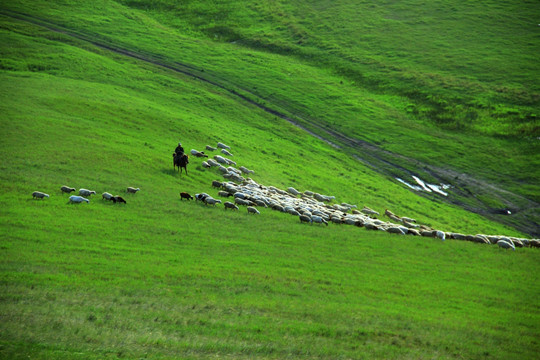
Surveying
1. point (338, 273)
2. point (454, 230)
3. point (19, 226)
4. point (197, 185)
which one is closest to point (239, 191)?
point (197, 185)

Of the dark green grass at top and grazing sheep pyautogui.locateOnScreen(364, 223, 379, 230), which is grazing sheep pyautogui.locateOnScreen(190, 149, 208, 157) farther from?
the dark green grass at top

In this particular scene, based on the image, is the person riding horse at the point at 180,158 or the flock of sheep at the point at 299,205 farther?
the person riding horse at the point at 180,158

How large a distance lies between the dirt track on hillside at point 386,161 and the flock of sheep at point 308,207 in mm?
17885

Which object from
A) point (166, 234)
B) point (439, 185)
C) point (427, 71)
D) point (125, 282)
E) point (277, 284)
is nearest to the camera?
point (125, 282)

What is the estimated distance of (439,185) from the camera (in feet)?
198

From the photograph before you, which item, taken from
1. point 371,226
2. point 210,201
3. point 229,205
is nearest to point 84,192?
point 210,201

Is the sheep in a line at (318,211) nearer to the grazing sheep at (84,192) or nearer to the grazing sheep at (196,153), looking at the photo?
the grazing sheep at (196,153)

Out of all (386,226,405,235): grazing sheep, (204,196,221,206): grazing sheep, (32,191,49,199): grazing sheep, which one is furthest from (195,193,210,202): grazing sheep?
(386,226,405,235): grazing sheep

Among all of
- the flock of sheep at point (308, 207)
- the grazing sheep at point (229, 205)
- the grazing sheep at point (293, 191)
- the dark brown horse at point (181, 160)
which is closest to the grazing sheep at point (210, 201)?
the flock of sheep at point (308, 207)

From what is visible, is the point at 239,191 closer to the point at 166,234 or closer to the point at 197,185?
the point at 197,185

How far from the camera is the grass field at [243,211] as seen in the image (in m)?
18.0

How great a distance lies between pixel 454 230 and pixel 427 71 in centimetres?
5463

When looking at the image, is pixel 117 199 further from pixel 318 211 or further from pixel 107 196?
pixel 318 211

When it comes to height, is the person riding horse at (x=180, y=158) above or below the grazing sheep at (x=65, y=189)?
above
